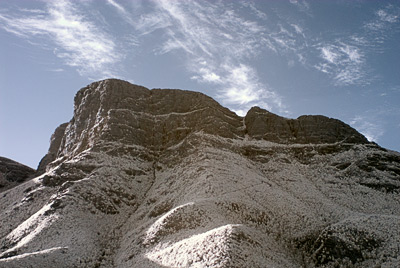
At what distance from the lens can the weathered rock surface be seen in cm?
8599

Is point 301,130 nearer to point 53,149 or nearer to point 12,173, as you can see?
point 53,149

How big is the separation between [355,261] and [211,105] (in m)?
56.4

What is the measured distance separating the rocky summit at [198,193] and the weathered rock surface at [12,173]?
1.61m

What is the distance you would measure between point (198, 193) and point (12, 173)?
6306cm

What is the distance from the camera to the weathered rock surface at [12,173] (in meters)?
86.0

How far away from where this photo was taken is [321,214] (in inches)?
1881

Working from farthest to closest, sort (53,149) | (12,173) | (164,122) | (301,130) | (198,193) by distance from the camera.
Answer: (53,149) < (12,173) < (164,122) < (301,130) < (198,193)

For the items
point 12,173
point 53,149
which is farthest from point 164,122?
point 12,173

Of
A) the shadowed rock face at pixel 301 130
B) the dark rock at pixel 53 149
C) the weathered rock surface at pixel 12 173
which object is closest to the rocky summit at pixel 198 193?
the shadowed rock face at pixel 301 130

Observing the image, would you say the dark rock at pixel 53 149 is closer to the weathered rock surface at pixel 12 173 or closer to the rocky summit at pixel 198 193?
the weathered rock surface at pixel 12 173

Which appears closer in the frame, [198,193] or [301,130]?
[198,193]

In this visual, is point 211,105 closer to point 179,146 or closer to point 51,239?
point 179,146

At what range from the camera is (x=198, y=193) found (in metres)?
49.0

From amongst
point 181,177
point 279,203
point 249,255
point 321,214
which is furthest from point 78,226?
point 321,214
